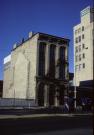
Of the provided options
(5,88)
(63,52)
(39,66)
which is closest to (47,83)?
(39,66)

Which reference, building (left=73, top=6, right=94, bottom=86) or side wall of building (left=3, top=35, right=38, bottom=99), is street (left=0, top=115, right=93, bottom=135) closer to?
side wall of building (left=3, top=35, right=38, bottom=99)

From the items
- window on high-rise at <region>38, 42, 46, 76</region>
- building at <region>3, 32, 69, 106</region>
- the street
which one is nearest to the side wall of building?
building at <region>3, 32, 69, 106</region>

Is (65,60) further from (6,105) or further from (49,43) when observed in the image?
(6,105)

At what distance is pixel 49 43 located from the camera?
63312 millimetres

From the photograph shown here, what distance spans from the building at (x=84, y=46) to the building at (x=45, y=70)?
2016cm

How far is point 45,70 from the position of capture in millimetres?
62188

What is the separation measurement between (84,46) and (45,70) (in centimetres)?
2900

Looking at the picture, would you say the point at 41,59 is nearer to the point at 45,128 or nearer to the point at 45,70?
the point at 45,70

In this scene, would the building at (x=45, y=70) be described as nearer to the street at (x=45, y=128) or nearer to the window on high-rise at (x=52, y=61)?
the window on high-rise at (x=52, y=61)

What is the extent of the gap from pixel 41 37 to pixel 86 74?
2779 cm

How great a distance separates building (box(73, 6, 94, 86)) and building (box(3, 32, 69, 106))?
20163mm

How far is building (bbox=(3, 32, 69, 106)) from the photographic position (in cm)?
6097

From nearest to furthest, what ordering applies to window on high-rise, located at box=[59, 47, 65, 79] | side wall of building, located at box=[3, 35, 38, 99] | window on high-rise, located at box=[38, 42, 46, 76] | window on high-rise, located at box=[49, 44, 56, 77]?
window on high-rise, located at box=[38, 42, 46, 76] < side wall of building, located at box=[3, 35, 38, 99] < window on high-rise, located at box=[49, 44, 56, 77] < window on high-rise, located at box=[59, 47, 65, 79]

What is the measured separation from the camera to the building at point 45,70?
61.0 m
